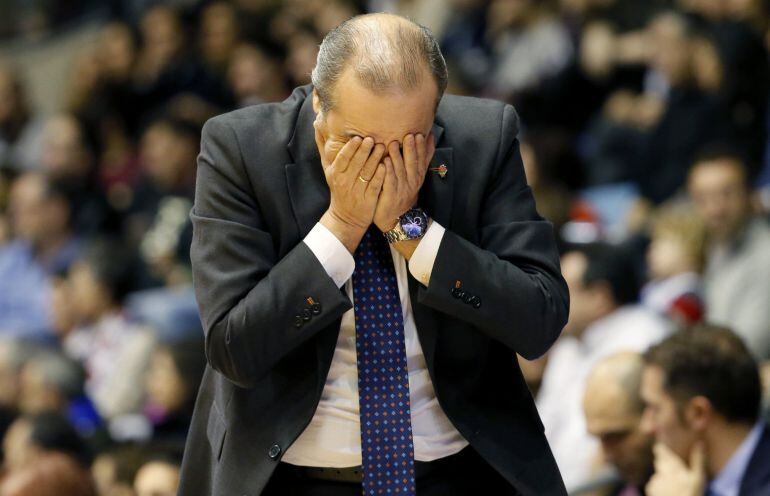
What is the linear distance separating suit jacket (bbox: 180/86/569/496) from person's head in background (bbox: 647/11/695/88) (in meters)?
5.06

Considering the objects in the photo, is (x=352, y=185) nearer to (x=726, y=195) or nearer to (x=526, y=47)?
(x=726, y=195)

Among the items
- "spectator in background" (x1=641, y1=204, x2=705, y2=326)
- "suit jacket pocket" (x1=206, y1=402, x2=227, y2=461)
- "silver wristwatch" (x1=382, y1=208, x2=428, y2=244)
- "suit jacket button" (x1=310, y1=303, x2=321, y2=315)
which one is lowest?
"spectator in background" (x1=641, y1=204, x2=705, y2=326)

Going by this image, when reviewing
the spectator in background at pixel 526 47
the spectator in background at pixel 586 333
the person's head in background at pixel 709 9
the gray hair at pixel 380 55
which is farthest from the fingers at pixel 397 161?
the spectator in background at pixel 526 47

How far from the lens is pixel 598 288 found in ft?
17.5

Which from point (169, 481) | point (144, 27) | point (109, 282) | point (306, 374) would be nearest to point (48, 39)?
point (144, 27)

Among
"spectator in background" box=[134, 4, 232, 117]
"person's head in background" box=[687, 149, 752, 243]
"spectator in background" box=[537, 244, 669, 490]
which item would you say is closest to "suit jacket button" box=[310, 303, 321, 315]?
"spectator in background" box=[537, 244, 669, 490]

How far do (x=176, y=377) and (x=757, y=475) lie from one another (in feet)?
9.38

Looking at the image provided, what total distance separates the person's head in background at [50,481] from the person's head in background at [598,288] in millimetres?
2217

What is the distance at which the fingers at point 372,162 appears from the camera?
79.3 inches

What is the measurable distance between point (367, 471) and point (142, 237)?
5.50 meters

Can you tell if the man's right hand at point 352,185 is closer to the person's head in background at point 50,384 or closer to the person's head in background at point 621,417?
the person's head in background at point 621,417

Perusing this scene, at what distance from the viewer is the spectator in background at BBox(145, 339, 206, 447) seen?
211 inches

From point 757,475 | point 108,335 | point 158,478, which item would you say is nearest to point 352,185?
point 757,475

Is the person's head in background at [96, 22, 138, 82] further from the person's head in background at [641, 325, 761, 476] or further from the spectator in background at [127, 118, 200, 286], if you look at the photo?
the person's head in background at [641, 325, 761, 476]
